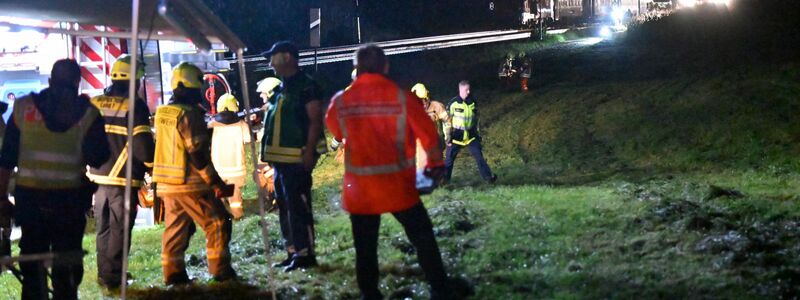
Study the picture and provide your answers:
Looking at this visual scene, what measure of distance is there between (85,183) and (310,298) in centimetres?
181

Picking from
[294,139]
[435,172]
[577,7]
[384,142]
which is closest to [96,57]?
[294,139]

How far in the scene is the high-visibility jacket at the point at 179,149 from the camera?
23.0 feet

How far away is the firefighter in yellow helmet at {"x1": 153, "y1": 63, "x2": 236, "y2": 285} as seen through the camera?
7.04 metres

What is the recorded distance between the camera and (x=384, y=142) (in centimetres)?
586

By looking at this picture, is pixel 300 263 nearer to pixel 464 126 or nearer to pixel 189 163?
pixel 189 163

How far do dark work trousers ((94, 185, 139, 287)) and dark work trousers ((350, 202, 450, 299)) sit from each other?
2283 millimetres

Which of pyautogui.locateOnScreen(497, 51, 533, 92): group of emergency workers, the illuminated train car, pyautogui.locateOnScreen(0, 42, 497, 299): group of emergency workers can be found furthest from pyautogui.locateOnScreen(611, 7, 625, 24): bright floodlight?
pyautogui.locateOnScreen(0, 42, 497, 299): group of emergency workers

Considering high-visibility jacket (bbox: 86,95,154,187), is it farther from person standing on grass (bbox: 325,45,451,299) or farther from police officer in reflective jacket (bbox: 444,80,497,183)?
police officer in reflective jacket (bbox: 444,80,497,183)

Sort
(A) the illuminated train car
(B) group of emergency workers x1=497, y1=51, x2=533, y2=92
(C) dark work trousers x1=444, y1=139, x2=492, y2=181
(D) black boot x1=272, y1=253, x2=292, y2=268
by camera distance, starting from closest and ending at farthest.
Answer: (D) black boot x1=272, y1=253, x2=292, y2=268 → (C) dark work trousers x1=444, y1=139, x2=492, y2=181 → (B) group of emergency workers x1=497, y1=51, x2=533, y2=92 → (A) the illuminated train car

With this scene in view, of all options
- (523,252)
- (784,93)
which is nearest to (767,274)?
(523,252)

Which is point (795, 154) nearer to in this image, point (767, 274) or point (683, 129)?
point (683, 129)

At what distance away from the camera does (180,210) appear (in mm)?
7309

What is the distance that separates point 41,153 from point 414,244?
2565mm

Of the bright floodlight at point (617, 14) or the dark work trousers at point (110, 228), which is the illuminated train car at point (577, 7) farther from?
the dark work trousers at point (110, 228)
